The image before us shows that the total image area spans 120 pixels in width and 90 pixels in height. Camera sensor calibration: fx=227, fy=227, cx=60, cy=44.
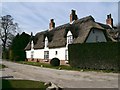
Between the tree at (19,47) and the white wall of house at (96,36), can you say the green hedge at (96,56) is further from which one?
the tree at (19,47)

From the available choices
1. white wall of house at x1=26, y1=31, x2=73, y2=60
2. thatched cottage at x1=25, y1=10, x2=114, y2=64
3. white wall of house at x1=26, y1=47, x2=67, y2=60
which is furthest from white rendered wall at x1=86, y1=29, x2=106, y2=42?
white wall of house at x1=26, y1=47, x2=67, y2=60

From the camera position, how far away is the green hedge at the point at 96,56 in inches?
1072

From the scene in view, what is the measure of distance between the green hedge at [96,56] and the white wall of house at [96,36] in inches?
235

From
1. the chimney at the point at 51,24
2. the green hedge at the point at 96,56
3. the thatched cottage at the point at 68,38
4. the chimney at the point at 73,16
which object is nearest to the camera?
the green hedge at the point at 96,56

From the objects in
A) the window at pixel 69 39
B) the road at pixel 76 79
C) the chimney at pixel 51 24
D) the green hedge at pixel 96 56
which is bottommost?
the road at pixel 76 79

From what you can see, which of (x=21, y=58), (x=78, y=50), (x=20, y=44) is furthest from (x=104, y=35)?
(x=20, y=44)

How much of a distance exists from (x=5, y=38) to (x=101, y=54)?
172 ft

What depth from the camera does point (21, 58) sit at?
194 feet

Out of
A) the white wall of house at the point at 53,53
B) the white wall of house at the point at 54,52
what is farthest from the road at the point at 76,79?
the white wall of house at the point at 53,53

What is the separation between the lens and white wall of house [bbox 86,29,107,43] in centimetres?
3763

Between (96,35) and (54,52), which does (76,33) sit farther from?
(54,52)

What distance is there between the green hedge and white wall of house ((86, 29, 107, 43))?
598cm

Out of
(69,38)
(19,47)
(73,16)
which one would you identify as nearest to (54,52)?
(69,38)

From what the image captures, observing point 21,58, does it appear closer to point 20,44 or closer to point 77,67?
point 20,44
